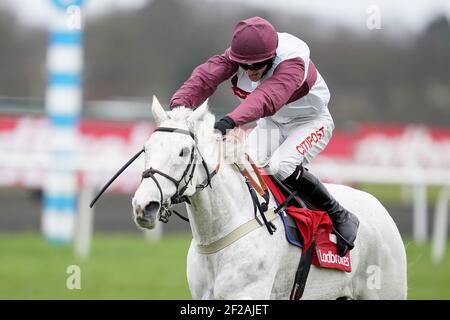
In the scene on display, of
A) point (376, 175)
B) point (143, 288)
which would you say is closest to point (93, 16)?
point (376, 175)

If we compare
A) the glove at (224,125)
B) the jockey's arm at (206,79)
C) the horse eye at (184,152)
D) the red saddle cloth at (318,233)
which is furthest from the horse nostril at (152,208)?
the red saddle cloth at (318,233)

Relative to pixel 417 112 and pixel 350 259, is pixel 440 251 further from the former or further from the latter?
pixel 417 112

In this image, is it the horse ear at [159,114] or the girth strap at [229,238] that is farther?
the girth strap at [229,238]

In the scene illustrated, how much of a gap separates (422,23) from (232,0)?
197 inches

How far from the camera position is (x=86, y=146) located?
1473 centimetres

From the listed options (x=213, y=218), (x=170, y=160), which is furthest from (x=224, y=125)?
(x=213, y=218)

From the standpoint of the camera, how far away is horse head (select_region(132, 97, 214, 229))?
406cm

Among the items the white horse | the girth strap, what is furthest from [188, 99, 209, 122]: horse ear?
the girth strap

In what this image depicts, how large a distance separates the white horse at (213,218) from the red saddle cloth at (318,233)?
0.07 metres

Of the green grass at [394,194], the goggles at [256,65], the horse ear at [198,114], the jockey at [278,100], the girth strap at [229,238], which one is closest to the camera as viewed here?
the horse ear at [198,114]

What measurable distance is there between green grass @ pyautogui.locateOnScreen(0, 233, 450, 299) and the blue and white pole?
1.35ft

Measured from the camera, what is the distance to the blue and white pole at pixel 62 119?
1098cm

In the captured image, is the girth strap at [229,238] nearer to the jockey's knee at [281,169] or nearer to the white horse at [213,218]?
the white horse at [213,218]

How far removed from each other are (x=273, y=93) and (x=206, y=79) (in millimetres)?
577
